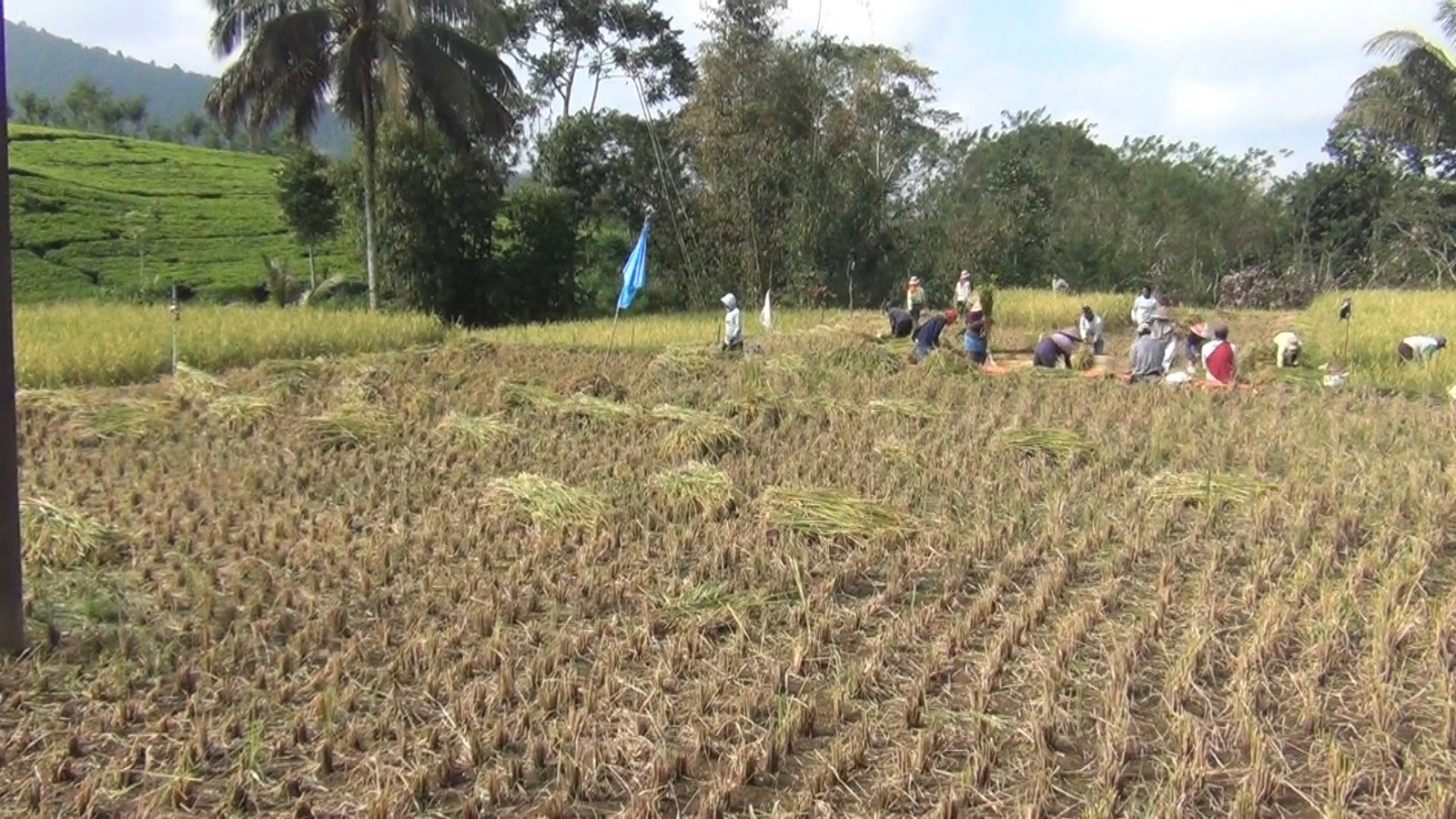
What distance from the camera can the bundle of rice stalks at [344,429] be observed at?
6.73 m

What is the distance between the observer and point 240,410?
7445 mm

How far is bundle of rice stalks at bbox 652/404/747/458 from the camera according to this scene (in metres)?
6.56

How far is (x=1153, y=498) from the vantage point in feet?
18.1

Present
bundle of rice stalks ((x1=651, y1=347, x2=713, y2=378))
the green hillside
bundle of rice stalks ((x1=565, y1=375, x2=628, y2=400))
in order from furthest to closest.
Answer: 1. the green hillside
2. bundle of rice stalks ((x1=651, y1=347, x2=713, y2=378))
3. bundle of rice stalks ((x1=565, y1=375, x2=628, y2=400))

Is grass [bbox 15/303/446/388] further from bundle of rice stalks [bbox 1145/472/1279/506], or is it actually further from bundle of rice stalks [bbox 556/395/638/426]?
bundle of rice stalks [bbox 1145/472/1279/506]

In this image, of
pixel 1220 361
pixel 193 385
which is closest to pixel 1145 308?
pixel 1220 361

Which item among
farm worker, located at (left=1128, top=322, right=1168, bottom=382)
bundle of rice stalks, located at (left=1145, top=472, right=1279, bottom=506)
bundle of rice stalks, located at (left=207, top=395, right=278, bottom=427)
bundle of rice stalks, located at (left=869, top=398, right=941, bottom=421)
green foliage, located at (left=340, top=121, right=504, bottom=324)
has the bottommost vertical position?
bundle of rice stalks, located at (left=1145, top=472, right=1279, bottom=506)

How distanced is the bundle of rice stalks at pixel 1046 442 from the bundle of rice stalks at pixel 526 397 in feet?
10.6

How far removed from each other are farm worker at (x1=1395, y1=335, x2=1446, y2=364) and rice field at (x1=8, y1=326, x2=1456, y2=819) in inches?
124

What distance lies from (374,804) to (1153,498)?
4.23 m

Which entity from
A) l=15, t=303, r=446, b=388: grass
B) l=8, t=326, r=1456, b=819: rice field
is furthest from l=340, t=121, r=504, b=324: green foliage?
l=8, t=326, r=1456, b=819: rice field

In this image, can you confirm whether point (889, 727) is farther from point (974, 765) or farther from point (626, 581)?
point (626, 581)

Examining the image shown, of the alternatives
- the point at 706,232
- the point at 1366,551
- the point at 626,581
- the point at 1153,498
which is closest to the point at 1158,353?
the point at 1153,498

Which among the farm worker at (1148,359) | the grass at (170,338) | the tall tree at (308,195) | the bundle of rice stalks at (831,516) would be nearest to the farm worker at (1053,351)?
the farm worker at (1148,359)
